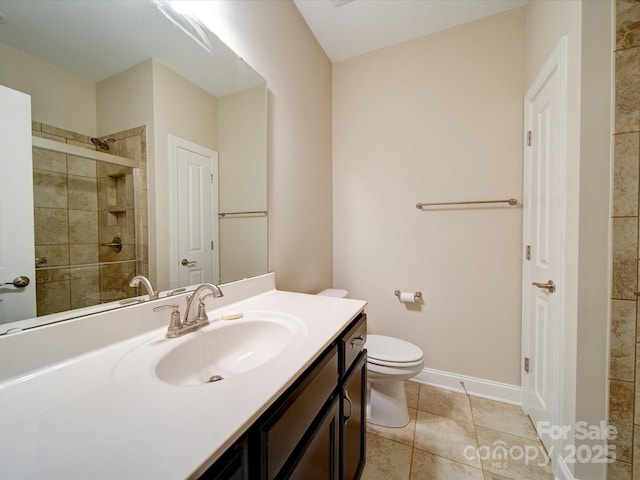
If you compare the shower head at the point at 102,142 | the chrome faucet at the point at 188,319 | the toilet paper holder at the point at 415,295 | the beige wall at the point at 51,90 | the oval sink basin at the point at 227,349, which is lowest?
the toilet paper holder at the point at 415,295

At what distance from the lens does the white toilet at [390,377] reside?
1370 millimetres

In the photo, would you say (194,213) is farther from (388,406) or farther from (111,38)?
(388,406)

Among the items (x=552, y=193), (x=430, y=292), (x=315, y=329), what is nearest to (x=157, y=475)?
(x=315, y=329)

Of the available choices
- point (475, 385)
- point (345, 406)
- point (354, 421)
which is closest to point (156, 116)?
point (345, 406)

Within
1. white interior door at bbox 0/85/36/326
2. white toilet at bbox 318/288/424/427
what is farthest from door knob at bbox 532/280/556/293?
white interior door at bbox 0/85/36/326

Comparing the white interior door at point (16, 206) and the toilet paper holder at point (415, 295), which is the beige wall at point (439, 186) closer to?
the toilet paper holder at point (415, 295)

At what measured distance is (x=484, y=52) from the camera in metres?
1.67

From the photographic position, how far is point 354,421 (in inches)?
39.2

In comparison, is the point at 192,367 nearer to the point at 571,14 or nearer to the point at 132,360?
the point at 132,360

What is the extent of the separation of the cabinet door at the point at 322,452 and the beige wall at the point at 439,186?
127 cm

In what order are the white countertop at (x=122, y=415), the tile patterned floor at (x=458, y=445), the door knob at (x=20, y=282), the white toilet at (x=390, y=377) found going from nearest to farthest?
the white countertop at (x=122, y=415), the door knob at (x=20, y=282), the tile patterned floor at (x=458, y=445), the white toilet at (x=390, y=377)

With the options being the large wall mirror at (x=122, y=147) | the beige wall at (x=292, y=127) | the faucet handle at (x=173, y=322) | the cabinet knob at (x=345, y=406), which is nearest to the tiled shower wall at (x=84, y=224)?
the large wall mirror at (x=122, y=147)

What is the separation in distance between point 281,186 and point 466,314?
156 centimetres

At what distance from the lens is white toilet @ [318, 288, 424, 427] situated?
1.37 meters
